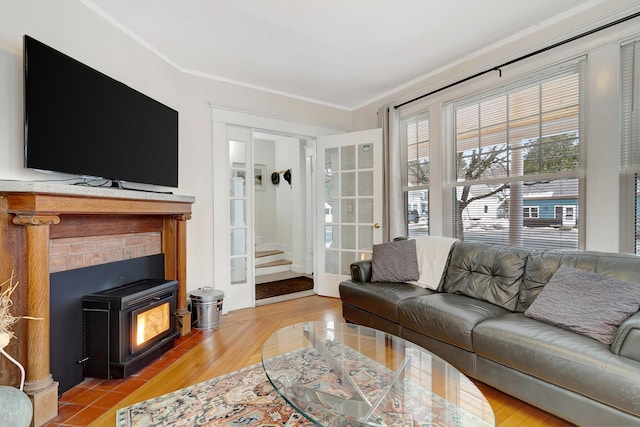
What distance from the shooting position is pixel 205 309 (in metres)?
2.97

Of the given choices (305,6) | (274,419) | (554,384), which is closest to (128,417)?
(274,419)

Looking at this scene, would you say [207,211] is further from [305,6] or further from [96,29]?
[305,6]

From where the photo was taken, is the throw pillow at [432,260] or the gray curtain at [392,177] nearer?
the throw pillow at [432,260]

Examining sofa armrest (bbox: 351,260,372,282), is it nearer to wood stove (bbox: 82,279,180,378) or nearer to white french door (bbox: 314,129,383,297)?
white french door (bbox: 314,129,383,297)

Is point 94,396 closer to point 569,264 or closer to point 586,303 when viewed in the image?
point 586,303

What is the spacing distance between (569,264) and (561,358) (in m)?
0.81

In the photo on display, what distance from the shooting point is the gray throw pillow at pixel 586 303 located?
1.62m

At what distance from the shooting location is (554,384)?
156 centimetres

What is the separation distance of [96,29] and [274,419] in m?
2.90

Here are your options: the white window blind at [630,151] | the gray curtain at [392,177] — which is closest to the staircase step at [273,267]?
the gray curtain at [392,177]

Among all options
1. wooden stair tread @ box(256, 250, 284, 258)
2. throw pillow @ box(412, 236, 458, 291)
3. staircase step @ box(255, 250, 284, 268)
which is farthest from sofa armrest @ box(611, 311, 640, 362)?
wooden stair tread @ box(256, 250, 284, 258)

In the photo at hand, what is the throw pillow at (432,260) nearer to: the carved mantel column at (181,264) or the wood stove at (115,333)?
the carved mantel column at (181,264)

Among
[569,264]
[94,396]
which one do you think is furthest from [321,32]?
[94,396]

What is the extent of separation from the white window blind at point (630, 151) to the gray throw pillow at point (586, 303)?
0.57 meters
